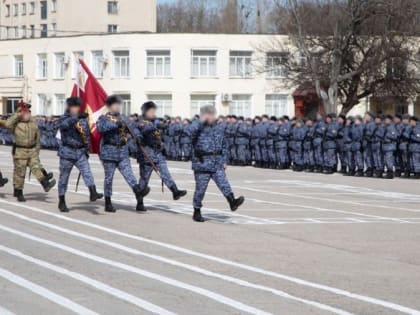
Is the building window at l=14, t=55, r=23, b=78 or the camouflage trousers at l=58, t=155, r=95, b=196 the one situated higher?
the building window at l=14, t=55, r=23, b=78

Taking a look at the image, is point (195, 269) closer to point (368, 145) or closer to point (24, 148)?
A: point (24, 148)

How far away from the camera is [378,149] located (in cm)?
2792

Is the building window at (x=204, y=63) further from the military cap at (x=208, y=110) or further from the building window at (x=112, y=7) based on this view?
the military cap at (x=208, y=110)

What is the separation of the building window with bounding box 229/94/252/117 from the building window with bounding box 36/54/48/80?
44.2ft

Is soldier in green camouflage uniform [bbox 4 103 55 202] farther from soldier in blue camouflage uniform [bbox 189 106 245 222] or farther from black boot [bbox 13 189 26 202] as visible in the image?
soldier in blue camouflage uniform [bbox 189 106 245 222]

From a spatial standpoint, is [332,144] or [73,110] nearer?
[73,110]

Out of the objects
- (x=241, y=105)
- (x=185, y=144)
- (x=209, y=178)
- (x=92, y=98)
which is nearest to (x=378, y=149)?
(x=185, y=144)

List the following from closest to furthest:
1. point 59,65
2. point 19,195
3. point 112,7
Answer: point 19,195
point 59,65
point 112,7

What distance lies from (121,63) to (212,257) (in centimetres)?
5073

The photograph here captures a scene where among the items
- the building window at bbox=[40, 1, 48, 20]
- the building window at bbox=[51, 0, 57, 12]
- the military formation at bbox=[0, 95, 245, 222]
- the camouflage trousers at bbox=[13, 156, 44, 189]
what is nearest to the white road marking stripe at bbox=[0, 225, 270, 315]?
the military formation at bbox=[0, 95, 245, 222]

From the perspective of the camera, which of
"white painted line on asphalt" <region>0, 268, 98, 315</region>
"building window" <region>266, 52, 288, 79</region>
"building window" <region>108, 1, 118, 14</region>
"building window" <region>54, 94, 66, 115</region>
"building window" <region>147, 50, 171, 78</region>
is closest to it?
"white painted line on asphalt" <region>0, 268, 98, 315</region>

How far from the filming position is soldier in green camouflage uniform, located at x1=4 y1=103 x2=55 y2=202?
60.1 ft

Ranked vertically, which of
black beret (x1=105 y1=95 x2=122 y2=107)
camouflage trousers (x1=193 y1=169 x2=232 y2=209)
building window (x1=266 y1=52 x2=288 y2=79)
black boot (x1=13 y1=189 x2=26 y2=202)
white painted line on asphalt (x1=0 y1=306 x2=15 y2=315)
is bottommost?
white painted line on asphalt (x1=0 y1=306 x2=15 y2=315)

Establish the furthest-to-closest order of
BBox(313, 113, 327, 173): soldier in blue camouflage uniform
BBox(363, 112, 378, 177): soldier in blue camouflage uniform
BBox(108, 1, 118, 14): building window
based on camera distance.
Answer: BBox(108, 1, 118, 14): building window < BBox(313, 113, 327, 173): soldier in blue camouflage uniform < BBox(363, 112, 378, 177): soldier in blue camouflage uniform
